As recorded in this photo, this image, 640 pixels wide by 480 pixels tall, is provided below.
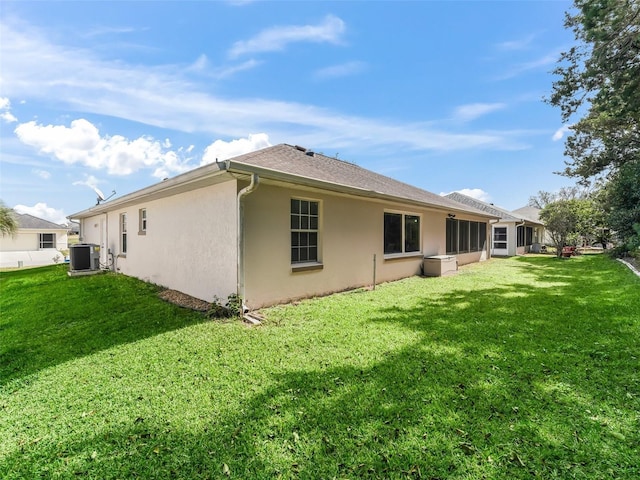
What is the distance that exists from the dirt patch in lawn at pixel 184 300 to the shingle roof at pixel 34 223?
25725 millimetres

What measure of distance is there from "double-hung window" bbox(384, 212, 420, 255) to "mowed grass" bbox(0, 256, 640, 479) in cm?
406

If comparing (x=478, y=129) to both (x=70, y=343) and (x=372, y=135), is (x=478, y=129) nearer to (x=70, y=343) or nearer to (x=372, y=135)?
(x=372, y=135)

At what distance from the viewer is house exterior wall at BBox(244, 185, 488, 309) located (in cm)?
609

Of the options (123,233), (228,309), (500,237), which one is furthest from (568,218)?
(123,233)

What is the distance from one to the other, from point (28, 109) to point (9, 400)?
379 inches

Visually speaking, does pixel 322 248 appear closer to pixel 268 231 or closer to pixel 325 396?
pixel 268 231

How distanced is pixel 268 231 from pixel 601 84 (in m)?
11.2

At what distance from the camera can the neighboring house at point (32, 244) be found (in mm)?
23000

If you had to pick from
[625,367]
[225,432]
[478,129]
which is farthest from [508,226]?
[225,432]

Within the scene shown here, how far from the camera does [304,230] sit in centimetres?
714

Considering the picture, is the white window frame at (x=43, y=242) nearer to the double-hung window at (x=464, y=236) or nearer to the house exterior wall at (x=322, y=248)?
the house exterior wall at (x=322, y=248)

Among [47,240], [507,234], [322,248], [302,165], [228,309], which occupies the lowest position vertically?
[228,309]

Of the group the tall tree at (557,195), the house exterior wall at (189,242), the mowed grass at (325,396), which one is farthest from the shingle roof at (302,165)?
the tall tree at (557,195)

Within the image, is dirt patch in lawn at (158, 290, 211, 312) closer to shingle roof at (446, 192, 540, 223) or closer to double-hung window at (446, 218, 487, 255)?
double-hung window at (446, 218, 487, 255)
